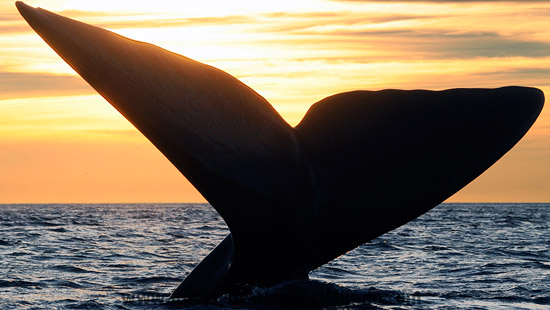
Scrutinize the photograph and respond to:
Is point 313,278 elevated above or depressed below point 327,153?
below

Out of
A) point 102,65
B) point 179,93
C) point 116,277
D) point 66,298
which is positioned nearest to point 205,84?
point 179,93

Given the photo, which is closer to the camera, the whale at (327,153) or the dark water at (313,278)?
the whale at (327,153)

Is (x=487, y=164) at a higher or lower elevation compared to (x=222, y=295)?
higher

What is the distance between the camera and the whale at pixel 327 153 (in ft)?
16.5

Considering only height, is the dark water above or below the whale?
below

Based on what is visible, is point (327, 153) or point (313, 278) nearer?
point (327, 153)

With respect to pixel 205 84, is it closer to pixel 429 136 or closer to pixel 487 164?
pixel 429 136

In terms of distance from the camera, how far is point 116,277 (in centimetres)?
1027

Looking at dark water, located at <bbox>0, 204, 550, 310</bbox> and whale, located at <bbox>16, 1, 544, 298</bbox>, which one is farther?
dark water, located at <bbox>0, 204, 550, 310</bbox>

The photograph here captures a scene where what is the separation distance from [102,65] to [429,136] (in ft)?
7.68

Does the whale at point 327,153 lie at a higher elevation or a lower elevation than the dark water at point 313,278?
higher

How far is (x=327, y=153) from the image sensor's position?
5512 mm

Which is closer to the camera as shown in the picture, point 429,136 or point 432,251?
point 429,136

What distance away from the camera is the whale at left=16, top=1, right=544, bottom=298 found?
5039mm
